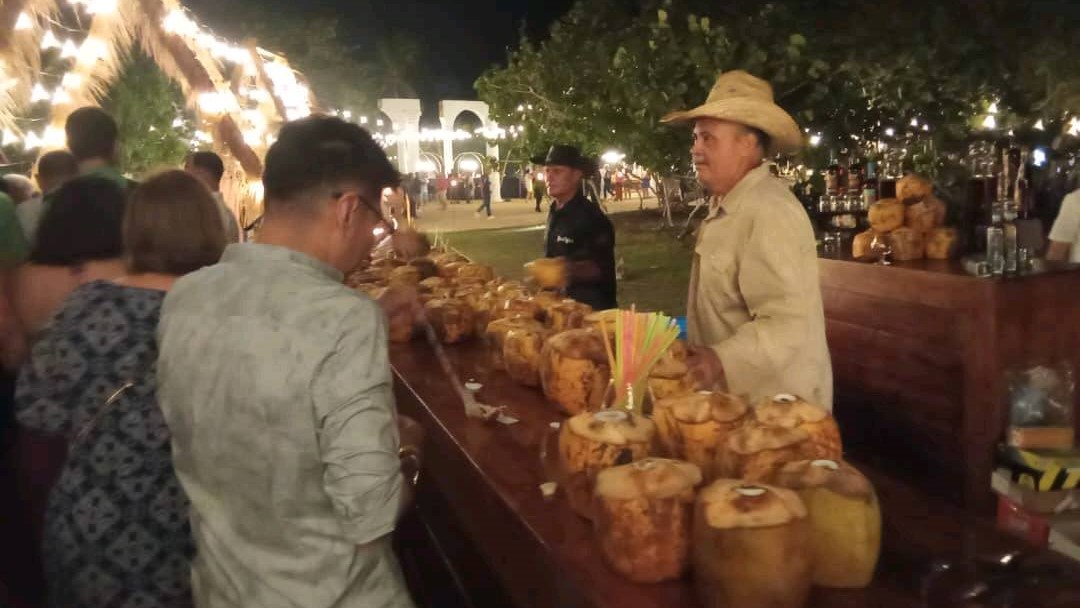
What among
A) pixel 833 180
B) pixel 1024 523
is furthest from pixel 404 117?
pixel 1024 523

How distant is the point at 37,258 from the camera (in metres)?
2.75

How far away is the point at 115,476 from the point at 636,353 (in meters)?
1.26

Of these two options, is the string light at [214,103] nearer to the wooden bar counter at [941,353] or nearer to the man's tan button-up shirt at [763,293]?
the wooden bar counter at [941,353]

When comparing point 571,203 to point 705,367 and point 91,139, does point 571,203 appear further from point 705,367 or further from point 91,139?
point 705,367

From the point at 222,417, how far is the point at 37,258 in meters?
1.72

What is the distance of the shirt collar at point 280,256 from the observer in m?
1.48

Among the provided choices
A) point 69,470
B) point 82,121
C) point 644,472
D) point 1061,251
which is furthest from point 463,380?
point 1061,251

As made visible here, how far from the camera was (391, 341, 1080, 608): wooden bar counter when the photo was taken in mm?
1273

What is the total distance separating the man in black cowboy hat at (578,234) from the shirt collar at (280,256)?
269 cm

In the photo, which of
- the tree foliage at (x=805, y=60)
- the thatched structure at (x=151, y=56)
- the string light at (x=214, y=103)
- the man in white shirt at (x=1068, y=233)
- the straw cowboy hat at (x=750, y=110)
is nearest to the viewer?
the straw cowboy hat at (x=750, y=110)

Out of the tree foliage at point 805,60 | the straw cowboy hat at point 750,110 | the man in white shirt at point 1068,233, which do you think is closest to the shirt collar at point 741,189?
the straw cowboy hat at point 750,110

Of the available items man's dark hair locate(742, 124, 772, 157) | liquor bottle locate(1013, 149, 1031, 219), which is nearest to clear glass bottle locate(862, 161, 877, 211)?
liquor bottle locate(1013, 149, 1031, 219)

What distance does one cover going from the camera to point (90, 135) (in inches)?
172

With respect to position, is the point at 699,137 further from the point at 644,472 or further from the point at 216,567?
the point at 216,567
